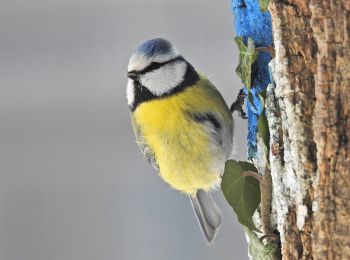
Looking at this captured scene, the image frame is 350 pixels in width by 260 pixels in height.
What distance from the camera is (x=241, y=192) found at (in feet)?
2.81

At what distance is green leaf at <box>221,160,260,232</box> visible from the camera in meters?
0.85

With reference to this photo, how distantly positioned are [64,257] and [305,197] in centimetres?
152

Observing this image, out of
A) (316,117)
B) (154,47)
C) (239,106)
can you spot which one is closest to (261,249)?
(316,117)

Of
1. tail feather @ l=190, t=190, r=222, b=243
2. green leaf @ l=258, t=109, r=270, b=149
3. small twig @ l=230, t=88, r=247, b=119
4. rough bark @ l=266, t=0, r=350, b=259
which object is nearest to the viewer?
rough bark @ l=266, t=0, r=350, b=259

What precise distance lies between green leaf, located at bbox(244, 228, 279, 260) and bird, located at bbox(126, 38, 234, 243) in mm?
323

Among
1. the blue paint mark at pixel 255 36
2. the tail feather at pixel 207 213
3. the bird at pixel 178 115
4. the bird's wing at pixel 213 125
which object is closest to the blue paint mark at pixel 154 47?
the bird at pixel 178 115

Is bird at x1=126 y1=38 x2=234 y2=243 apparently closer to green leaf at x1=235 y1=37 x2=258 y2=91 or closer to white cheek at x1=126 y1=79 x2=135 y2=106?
white cheek at x1=126 y1=79 x2=135 y2=106

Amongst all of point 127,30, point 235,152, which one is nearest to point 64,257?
point 127,30

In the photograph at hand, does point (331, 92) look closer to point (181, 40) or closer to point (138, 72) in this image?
point (138, 72)

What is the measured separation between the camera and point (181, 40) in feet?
7.54

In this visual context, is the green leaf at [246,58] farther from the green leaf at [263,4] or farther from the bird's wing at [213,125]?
the bird's wing at [213,125]

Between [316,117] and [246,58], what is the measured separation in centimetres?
17

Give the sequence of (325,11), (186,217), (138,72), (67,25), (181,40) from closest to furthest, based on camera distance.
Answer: (325,11) → (138,72) → (186,217) → (181,40) → (67,25)

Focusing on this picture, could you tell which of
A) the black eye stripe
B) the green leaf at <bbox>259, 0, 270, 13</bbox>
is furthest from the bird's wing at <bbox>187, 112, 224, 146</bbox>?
the green leaf at <bbox>259, 0, 270, 13</bbox>
